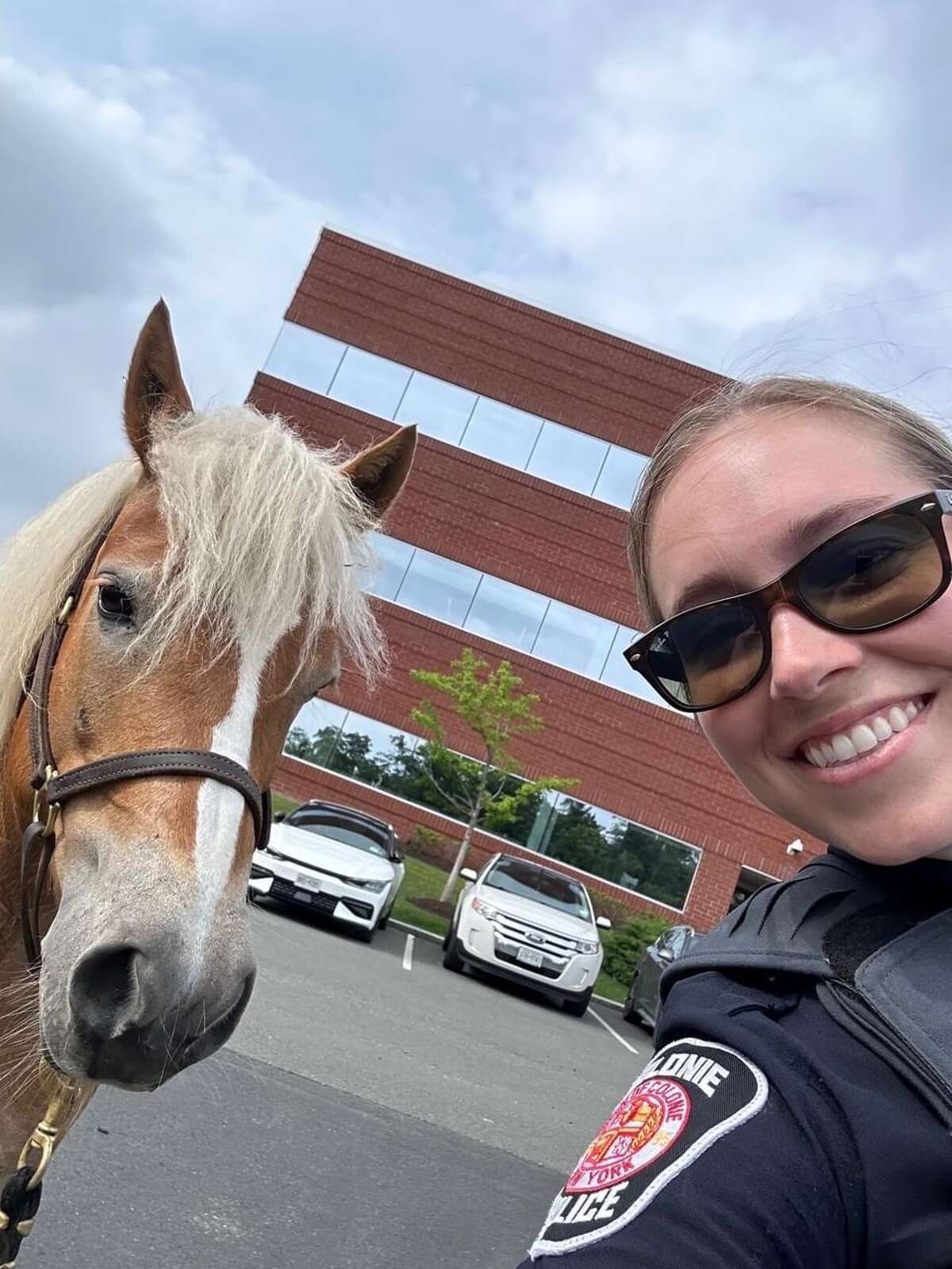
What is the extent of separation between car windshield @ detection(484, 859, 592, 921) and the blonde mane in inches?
394

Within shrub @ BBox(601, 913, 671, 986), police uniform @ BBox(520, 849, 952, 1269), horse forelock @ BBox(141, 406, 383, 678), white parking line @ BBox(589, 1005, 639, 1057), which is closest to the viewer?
police uniform @ BBox(520, 849, 952, 1269)

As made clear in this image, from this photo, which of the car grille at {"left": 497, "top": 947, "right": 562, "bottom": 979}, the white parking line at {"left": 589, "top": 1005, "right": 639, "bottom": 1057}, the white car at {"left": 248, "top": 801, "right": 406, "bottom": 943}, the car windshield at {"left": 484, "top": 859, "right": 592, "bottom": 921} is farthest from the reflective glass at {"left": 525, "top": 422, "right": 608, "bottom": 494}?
the car grille at {"left": 497, "top": 947, "right": 562, "bottom": 979}

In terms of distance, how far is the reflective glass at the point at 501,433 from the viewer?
22.5 m

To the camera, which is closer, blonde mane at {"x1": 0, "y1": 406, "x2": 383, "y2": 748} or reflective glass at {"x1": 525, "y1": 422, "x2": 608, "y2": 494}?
blonde mane at {"x1": 0, "y1": 406, "x2": 383, "y2": 748}

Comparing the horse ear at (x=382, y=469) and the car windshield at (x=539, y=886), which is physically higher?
the horse ear at (x=382, y=469)

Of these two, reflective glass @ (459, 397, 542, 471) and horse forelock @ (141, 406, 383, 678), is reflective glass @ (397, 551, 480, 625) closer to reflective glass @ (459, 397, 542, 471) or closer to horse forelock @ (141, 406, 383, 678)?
reflective glass @ (459, 397, 542, 471)

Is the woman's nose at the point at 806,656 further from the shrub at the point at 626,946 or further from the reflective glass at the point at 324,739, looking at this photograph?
the reflective glass at the point at 324,739

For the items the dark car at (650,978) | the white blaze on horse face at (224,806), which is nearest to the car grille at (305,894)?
the dark car at (650,978)

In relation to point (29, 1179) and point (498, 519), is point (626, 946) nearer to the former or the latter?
point (498, 519)

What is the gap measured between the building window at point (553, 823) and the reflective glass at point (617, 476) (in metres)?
7.70

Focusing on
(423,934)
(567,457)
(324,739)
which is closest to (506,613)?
(567,457)

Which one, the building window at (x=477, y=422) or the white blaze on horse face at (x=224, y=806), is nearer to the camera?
the white blaze on horse face at (x=224, y=806)

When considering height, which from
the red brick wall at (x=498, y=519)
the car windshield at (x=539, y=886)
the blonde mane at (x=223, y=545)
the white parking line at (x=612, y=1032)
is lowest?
the white parking line at (x=612, y=1032)

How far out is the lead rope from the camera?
1681mm
